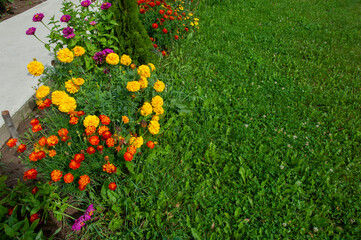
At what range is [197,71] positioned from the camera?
153 inches

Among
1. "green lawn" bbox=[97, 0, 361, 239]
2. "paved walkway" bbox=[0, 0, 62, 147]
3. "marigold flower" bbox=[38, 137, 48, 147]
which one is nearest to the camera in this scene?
"marigold flower" bbox=[38, 137, 48, 147]

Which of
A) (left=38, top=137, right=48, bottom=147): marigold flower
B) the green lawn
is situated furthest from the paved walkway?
the green lawn

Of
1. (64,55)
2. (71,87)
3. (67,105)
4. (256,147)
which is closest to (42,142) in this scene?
(67,105)

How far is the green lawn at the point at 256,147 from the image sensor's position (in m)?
2.09

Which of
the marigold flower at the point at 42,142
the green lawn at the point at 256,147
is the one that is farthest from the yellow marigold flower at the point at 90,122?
the green lawn at the point at 256,147

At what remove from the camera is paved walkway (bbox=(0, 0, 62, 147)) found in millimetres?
2770

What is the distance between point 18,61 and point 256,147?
3711 mm

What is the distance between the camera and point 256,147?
2.75 metres

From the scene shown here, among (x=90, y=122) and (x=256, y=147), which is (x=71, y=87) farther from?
(x=256, y=147)

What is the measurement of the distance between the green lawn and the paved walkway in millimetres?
1723

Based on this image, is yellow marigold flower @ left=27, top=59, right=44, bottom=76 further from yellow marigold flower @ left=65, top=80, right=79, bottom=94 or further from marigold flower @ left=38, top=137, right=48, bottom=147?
marigold flower @ left=38, top=137, right=48, bottom=147

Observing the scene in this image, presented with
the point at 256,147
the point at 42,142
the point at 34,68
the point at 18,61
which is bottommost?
the point at 256,147

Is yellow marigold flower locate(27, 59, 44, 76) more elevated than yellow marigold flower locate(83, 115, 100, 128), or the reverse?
yellow marigold flower locate(27, 59, 44, 76)

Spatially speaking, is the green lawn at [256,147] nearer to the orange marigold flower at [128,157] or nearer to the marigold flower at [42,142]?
the orange marigold flower at [128,157]
